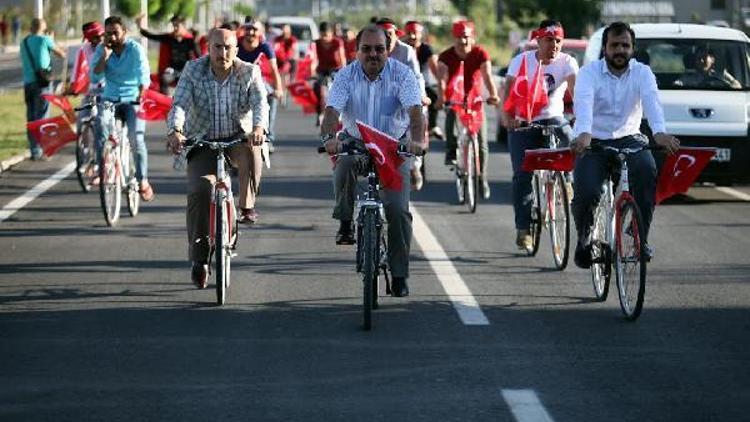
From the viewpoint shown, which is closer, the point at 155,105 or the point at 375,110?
the point at 375,110

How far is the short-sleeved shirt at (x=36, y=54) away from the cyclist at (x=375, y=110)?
13.7 metres

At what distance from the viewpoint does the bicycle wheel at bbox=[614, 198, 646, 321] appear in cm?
1088

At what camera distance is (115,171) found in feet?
54.6

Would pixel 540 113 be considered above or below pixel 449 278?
above

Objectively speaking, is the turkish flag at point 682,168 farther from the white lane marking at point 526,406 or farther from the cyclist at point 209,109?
the white lane marking at point 526,406

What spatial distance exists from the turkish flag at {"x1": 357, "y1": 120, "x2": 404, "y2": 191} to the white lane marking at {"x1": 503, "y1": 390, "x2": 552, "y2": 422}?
2425mm

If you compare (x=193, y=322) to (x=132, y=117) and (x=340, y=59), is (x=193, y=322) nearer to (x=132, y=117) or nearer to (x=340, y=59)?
→ (x=132, y=117)

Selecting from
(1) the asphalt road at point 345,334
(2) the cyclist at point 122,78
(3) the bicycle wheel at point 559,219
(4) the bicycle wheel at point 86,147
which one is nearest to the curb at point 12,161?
(4) the bicycle wheel at point 86,147

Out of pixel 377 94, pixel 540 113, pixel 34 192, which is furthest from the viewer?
pixel 34 192

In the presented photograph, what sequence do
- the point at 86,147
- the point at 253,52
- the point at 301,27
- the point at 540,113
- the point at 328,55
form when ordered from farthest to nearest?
the point at 301,27
the point at 328,55
the point at 253,52
the point at 86,147
the point at 540,113

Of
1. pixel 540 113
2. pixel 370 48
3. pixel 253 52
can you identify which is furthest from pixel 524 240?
pixel 253 52

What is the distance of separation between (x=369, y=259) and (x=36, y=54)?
14661mm

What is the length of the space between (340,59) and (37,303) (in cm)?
1940

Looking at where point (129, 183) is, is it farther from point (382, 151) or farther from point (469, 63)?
point (382, 151)
